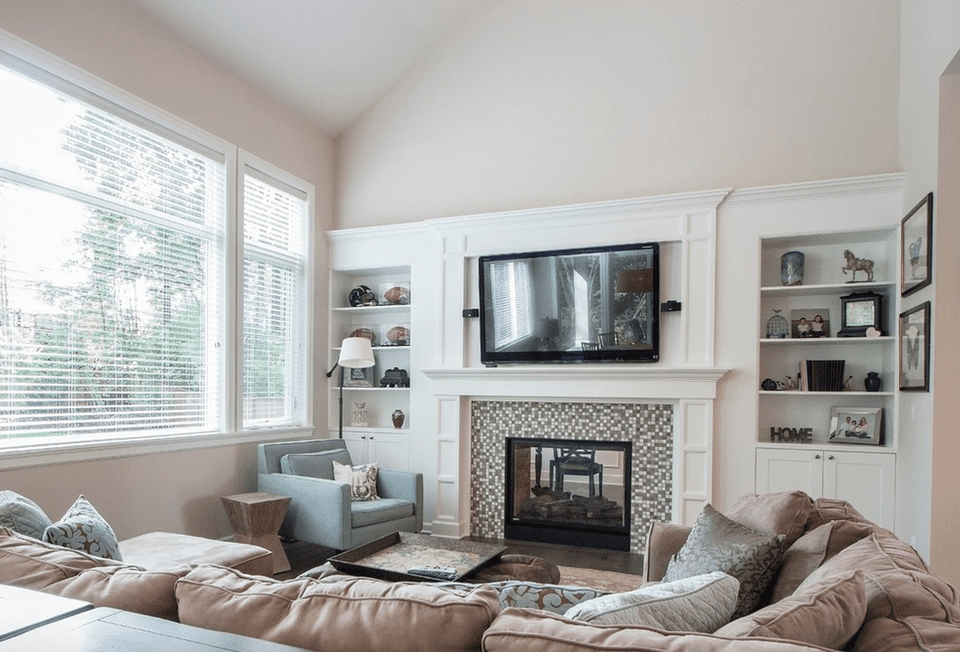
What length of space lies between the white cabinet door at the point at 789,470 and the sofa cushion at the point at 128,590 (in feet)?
12.9

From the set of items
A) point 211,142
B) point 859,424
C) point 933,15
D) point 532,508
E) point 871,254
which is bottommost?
point 532,508

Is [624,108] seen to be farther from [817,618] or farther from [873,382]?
[817,618]

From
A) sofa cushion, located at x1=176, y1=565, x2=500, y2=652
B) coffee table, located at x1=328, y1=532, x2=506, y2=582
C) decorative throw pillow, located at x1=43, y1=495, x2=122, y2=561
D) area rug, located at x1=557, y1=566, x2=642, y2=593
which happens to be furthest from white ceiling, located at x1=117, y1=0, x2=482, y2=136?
area rug, located at x1=557, y1=566, x2=642, y2=593

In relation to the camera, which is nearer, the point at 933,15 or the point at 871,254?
the point at 933,15

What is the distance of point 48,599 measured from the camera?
1.30 m

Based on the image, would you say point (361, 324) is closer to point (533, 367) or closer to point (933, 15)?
point (533, 367)

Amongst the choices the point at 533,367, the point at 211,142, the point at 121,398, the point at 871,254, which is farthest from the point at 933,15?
the point at 121,398

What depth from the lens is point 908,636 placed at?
116cm

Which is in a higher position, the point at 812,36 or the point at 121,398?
the point at 812,36

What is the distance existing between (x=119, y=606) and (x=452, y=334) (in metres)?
4.02

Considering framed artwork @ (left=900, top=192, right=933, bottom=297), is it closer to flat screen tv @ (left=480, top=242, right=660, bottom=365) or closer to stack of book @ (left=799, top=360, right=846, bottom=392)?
stack of book @ (left=799, top=360, right=846, bottom=392)

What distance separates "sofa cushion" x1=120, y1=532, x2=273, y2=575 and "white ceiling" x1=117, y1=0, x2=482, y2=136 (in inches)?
124

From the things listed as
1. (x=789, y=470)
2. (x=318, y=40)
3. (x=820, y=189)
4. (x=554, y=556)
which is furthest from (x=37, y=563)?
(x=820, y=189)

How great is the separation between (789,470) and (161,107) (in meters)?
4.77
